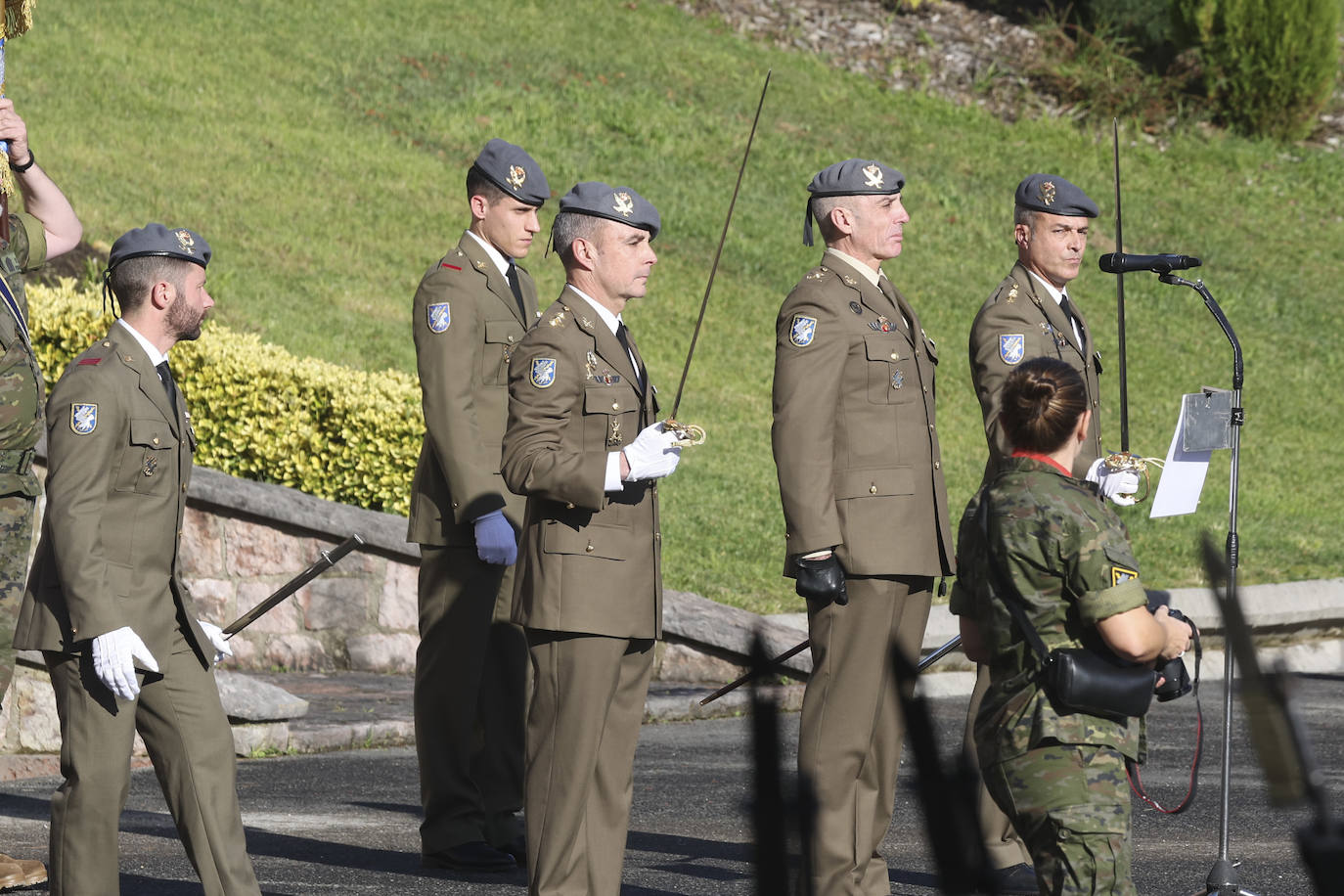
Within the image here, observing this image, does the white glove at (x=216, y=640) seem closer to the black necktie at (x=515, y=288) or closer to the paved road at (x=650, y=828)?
the paved road at (x=650, y=828)

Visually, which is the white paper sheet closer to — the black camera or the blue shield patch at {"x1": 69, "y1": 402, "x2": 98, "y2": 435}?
the black camera

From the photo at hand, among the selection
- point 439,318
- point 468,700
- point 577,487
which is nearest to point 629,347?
point 577,487

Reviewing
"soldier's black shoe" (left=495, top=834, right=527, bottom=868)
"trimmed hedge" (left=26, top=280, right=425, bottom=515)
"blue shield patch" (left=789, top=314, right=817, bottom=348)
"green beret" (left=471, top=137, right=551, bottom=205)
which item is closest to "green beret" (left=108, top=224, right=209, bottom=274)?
"green beret" (left=471, top=137, right=551, bottom=205)

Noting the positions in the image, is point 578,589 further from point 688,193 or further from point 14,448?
point 688,193

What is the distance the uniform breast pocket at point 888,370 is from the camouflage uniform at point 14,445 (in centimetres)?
262

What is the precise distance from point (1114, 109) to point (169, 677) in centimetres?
2089

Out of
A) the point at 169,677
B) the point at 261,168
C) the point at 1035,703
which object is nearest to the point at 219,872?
the point at 169,677

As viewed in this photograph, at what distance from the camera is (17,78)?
18984 mm

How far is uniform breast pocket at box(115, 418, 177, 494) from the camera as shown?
4.78 metres

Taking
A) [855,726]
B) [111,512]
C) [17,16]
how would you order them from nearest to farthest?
[111,512] < [855,726] < [17,16]

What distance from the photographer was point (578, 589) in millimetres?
4949

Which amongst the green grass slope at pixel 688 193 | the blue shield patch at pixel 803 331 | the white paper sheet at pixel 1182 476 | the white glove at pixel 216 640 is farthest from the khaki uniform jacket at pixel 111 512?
the green grass slope at pixel 688 193

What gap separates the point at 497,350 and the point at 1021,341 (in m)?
1.81

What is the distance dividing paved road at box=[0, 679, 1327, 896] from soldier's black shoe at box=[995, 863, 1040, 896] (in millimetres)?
240
